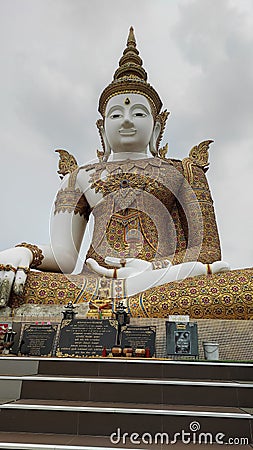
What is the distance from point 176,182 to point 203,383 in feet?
10.6

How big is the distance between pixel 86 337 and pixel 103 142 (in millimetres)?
3336

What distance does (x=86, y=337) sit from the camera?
8.39ft

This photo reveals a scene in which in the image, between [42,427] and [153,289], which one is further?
[153,289]

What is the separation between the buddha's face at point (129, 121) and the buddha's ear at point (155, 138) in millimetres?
248

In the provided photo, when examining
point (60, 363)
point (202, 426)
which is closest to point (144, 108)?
point (60, 363)

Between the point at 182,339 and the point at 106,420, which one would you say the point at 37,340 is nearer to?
the point at 182,339

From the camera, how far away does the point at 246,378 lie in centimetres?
199

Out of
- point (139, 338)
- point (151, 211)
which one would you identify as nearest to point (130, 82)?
point (151, 211)

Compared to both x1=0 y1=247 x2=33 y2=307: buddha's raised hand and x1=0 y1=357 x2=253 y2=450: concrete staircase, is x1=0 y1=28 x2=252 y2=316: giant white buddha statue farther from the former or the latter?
x1=0 y1=357 x2=253 y2=450: concrete staircase

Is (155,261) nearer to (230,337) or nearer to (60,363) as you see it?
(230,337)

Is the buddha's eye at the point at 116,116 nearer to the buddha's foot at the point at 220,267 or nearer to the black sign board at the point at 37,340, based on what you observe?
the buddha's foot at the point at 220,267

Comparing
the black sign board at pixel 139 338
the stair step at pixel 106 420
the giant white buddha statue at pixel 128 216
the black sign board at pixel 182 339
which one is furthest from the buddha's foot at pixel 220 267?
→ the stair step at pixel 106 420

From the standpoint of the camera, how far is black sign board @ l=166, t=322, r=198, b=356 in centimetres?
256

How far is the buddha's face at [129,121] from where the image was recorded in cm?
474
